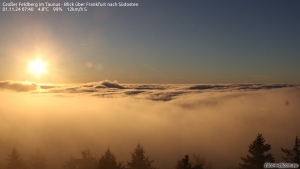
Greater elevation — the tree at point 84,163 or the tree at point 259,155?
the tree at point 259,155

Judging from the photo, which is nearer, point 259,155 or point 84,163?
point 259,155

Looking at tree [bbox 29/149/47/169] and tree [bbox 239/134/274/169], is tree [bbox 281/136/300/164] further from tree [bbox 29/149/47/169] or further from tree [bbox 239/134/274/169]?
tree [bbox 29/149/47/169]

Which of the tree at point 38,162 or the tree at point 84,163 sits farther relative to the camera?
the tree at point 38,162

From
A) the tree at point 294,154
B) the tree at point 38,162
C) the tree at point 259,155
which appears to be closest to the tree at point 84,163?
the tree at point 38,162

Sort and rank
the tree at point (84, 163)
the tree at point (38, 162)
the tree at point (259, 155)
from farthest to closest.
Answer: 1. the tree at point (38, 162)
2. the tree at point (84, 163)
3. the tree at point (259, 155)

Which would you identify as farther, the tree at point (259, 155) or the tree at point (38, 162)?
the tree at point (38, 162)

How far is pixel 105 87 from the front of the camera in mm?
119438

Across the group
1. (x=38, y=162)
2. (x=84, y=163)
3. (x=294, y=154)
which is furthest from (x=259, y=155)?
(x=38, y=162)

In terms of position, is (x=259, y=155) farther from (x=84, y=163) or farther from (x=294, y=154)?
(x=84, y=163)

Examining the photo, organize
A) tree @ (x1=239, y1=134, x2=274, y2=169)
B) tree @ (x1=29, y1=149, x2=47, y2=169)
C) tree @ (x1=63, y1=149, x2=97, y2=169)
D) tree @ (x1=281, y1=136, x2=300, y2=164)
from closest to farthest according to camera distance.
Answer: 1. tree @ (x1=281, y1=136, x2=300, y2=164)
2. tree @ (x1=239, y1=134, x2=274, y2=169)
3. tree @ (x1=63, y1=149, x2=97, y2=169)
4. tree @ (x1=29, y1=149, x2=47, y2=169)

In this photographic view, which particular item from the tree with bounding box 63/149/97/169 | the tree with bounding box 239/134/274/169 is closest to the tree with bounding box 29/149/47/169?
the tree with bounding box 63/149/97/169

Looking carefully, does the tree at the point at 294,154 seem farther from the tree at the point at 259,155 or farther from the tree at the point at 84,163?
the tree at the point at 84,163

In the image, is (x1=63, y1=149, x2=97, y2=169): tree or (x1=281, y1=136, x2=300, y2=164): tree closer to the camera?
(x1=281, y1=136, x2=300, y2=164): tree

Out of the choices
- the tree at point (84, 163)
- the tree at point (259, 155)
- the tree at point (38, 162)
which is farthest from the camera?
the tree at point (38, 162)
